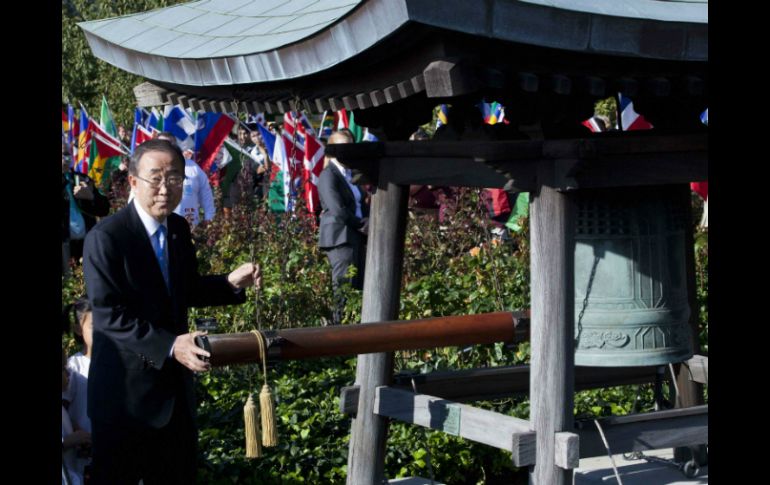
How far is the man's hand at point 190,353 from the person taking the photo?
4008mm

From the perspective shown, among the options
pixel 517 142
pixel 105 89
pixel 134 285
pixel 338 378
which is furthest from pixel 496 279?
pixel 105 89

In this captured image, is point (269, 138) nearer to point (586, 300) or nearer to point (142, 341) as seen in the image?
point (586, 300)

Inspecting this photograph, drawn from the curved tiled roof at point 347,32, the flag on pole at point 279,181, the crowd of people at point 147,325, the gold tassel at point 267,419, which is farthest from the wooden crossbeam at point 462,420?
the flag on pole at point 279,181

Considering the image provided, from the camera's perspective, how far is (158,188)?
4.16 meters

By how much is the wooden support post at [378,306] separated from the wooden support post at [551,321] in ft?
2.95

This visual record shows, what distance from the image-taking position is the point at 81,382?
5.20 m

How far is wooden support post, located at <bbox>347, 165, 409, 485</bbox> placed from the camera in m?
5.43

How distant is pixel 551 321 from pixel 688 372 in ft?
5.63

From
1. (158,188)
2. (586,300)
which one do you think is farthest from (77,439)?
(586,300)

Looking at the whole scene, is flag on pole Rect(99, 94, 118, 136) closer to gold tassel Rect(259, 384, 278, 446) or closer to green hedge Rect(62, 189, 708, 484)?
green hedge Rect(62, 189, 708, 484)

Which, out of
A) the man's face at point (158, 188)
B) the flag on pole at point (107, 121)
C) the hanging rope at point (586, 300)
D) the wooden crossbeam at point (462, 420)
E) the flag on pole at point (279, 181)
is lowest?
the wooden crossbeam at point (462, 420)

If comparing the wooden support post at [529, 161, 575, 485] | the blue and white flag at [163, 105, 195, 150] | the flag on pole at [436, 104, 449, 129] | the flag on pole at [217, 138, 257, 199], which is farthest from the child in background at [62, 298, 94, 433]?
the flag on pole at [217, 138, 257, 199]

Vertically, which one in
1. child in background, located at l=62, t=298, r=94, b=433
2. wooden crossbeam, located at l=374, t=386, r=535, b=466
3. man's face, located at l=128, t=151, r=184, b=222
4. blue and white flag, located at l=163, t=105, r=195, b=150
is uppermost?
blue and white flag, located at l=163, t=105, r=195, b=150

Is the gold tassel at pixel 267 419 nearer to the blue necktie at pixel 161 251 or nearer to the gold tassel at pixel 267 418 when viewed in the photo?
the gold tassel at pixel 267 418
